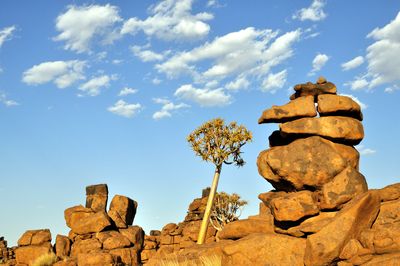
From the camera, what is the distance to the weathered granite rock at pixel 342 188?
17953mm

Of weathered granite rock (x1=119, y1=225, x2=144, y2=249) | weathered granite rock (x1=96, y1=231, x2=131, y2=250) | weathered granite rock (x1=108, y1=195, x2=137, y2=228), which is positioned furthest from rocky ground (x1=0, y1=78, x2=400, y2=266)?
weathered granite rock (x1=108, y1=195, x2=137, y2=228)

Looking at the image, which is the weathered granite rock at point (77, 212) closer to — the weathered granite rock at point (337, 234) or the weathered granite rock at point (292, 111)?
the weathered granite rock at point (292, 111)

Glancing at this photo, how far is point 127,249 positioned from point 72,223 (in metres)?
6.07

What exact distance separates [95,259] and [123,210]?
10.1m

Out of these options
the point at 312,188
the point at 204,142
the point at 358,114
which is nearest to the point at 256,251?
the point at 312,188

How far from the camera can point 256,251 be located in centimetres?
1711

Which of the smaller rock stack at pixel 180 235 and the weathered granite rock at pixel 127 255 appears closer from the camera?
the weathered granite rock at pixel 127 255

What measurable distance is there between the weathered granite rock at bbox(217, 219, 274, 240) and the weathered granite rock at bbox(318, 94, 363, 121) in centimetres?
541

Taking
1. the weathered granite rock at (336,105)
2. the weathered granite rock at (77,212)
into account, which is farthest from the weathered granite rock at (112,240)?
the weathered granite rock at (336,105)

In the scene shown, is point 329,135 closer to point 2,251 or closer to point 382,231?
point 382,231

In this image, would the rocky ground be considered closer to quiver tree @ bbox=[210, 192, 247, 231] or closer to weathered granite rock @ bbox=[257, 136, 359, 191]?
weathered granite rock @ bbox=[257, 136, 359, 191]

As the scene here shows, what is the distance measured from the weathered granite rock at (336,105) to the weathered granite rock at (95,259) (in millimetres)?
18582

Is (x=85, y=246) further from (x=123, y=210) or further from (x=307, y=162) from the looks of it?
(x=307, y=162)

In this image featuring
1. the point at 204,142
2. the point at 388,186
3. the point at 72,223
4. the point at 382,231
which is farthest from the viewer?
the point at 72,223
